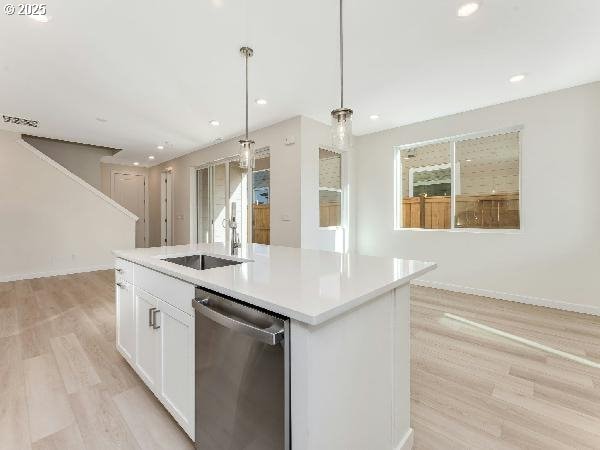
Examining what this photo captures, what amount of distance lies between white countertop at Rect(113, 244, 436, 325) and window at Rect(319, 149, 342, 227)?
2.91 meters

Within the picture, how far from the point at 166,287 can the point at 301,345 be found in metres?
0.97

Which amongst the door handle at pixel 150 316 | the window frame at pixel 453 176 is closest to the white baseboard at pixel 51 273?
the door handle at pixel 150 316

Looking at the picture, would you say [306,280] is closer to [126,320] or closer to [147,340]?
[147,340]

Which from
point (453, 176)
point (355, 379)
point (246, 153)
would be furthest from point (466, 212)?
point (355, 379)

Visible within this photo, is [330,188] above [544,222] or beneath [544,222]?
above

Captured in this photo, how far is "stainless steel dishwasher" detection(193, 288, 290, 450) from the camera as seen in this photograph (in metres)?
0.89

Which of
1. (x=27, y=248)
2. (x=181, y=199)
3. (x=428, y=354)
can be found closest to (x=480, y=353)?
(x=428, y=354)

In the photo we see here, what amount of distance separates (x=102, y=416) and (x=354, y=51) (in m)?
3.26

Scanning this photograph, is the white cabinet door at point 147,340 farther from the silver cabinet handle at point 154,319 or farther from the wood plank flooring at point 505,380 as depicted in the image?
the wood plank flooring at point 505,380

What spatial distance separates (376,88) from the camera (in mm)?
3238

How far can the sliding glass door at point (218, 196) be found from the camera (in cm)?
546

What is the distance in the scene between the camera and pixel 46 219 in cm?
527

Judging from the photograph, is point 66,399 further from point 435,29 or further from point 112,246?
point 112,246

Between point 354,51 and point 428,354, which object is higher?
point 354,51
